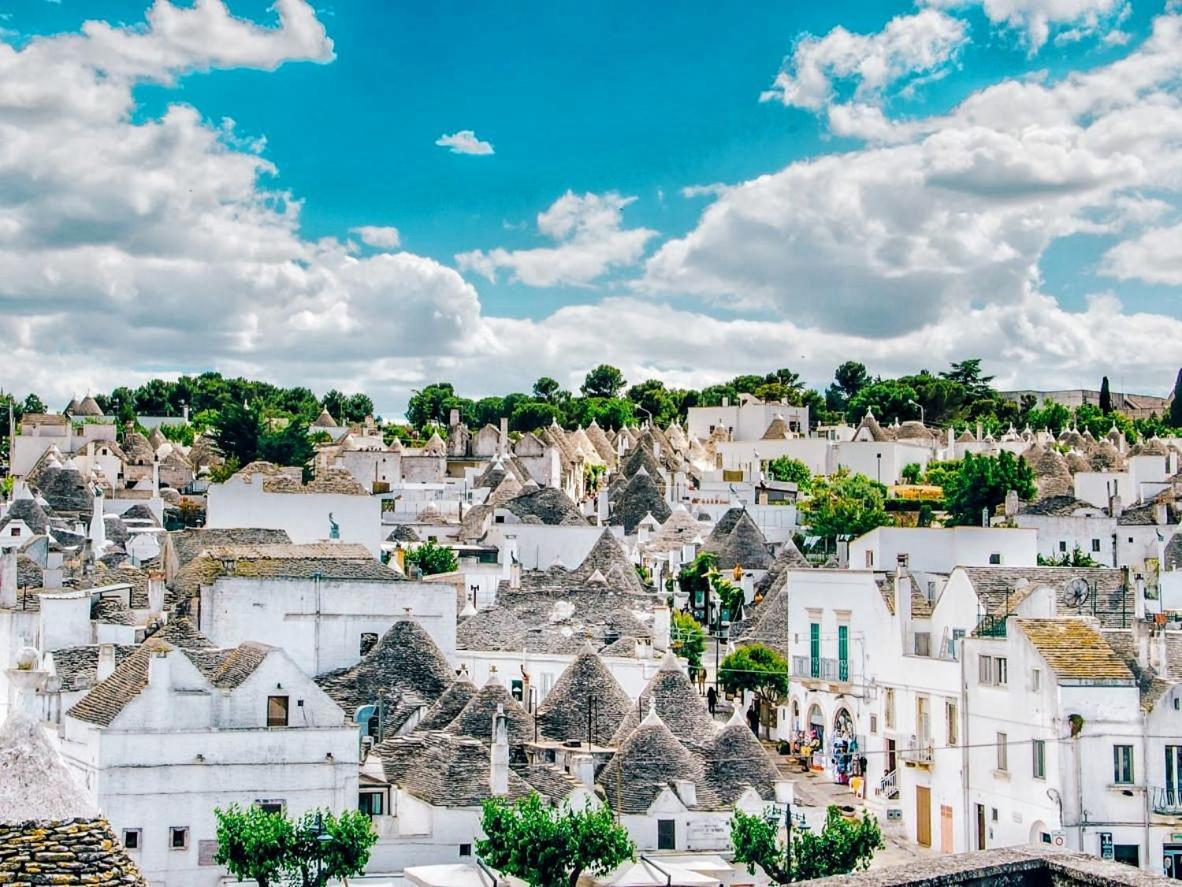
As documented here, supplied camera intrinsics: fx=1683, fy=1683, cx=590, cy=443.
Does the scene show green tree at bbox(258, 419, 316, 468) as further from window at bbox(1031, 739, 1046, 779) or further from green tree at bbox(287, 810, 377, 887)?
green tree at bbox(287, 810, 377, 887)

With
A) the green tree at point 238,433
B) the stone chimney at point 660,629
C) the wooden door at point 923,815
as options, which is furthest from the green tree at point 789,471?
the wooden door at point 923,815

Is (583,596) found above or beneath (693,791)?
above

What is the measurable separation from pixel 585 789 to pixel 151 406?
139227mm

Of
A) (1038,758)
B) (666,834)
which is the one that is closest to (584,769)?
(666,834)

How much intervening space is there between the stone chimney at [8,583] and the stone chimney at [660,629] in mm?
18827

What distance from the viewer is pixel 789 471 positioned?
357 feet

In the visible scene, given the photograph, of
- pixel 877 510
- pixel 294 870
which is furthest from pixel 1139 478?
pixel 294 870

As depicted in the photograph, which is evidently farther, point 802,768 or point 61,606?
point 802,768

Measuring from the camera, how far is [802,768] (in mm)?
50188

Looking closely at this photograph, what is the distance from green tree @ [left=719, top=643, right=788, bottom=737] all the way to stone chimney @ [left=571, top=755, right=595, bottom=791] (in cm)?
1549

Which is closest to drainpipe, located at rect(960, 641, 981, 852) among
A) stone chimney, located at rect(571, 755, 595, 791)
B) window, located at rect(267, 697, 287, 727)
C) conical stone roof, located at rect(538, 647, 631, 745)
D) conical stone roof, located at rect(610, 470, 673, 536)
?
conical stone roof, located at rect(538, 647, 631, 745)

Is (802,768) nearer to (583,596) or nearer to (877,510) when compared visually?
(583,596)

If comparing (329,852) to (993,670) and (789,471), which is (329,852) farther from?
(789,471)

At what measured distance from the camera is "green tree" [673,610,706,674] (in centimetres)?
5866
